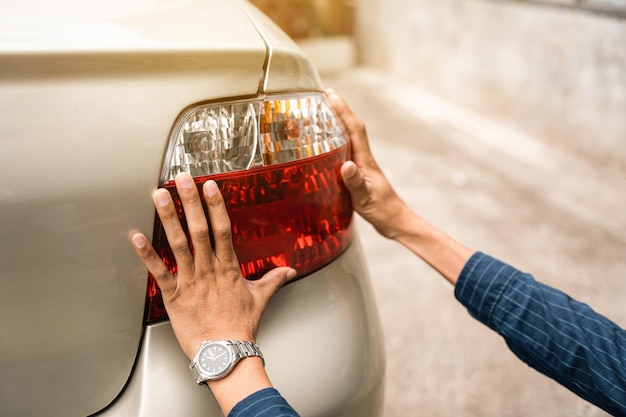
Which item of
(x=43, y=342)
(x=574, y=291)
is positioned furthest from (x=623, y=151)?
(x=43, y=342)

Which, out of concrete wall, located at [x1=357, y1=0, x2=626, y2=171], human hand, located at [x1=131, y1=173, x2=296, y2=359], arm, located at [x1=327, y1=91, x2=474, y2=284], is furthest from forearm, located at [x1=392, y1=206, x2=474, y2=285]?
concrete wall, located at [x1=357, y1=0, x2=626, y2=171]

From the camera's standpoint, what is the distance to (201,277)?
2.79 feet

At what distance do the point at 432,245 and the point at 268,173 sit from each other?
633 millimetres

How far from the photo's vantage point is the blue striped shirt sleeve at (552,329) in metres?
1.11

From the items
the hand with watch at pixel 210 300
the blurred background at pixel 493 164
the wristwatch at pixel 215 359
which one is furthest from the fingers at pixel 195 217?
the blurred background at pixel 493 164

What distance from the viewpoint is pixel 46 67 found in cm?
70

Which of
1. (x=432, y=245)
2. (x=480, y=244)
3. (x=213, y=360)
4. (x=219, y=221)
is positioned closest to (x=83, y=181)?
(x=219, y=221)

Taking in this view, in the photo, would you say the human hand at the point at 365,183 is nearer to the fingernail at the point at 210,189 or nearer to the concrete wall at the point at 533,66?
the fingernail at the point at 210,189

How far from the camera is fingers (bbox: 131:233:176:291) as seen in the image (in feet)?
2.56

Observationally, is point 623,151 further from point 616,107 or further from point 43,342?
point 43,342

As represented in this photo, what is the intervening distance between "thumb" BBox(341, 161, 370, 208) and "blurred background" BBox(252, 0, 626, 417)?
3.08ft

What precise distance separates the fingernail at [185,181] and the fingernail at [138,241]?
0.31 ft

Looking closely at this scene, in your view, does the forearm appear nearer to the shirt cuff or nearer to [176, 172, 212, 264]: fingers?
the shirt cuff

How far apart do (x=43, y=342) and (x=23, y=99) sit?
→ 1.14ft
